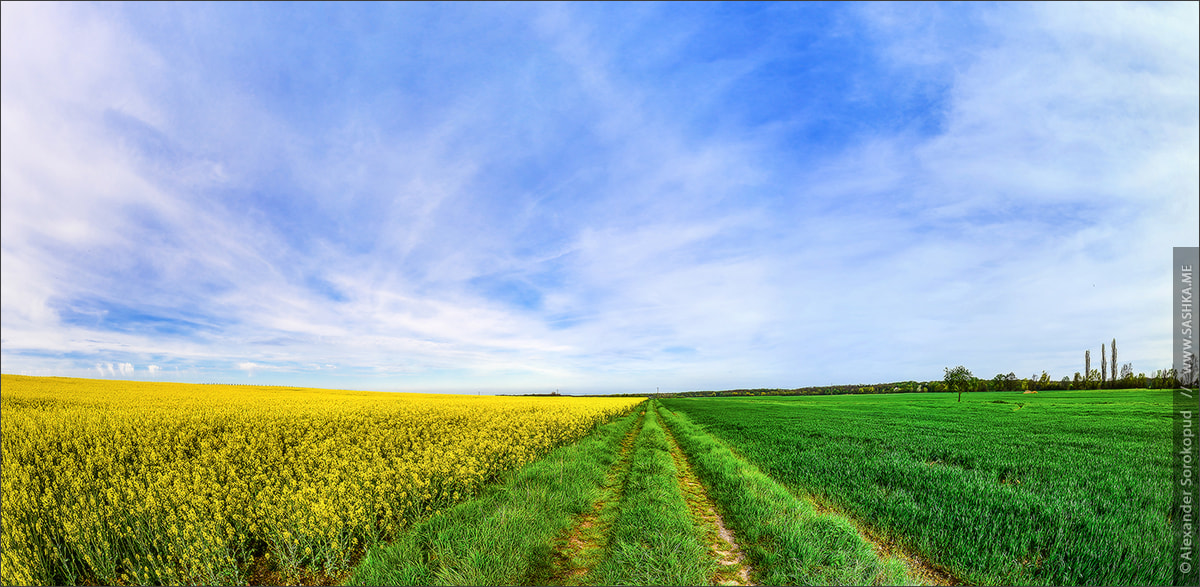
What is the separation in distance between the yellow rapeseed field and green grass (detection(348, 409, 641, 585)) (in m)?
0.67

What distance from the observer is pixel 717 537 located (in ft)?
20.5

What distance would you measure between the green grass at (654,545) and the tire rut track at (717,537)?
14 centimetres

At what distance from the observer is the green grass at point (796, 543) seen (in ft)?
15.4

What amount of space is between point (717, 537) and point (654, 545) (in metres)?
1.25

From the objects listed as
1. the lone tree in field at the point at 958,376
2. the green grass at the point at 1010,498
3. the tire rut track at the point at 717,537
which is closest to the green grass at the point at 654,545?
the tire rut track at the point at 717,537

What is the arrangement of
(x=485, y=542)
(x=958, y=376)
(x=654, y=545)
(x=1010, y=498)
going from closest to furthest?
(x=485, y=542) → (x=654, y=545) → (x=1010, y=498) → (x=958, y=376)

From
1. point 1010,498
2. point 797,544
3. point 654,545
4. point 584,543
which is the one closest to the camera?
point 797,544

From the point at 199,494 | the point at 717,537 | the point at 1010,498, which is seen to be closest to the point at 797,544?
the point at 717,537

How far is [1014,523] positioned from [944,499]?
3.49 ft

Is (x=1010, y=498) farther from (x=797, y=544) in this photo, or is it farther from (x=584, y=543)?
(x=584, y=543)

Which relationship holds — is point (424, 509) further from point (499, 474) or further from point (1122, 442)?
point (1122, 442)

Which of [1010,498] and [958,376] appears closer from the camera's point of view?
[1010,498]

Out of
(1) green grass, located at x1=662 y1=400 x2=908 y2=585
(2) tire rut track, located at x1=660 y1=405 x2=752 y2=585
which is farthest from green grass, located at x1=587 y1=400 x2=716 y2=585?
(1) green grass, located at x1=662 y1=400 x2=908 y2=585

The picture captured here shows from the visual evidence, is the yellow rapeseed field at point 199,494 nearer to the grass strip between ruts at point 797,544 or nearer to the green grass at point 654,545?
the green grass at point 654,545
